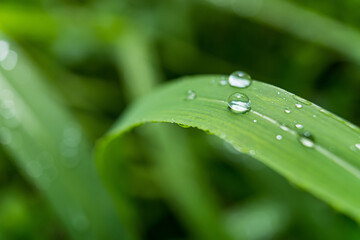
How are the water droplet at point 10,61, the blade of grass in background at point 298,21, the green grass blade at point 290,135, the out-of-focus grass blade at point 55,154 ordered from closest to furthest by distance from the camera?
the green grass blade at point 290,135
the out-of-focus grass blade at point 55,154
the water droplet at point 10,61
the blade of grass in background at point 298,21

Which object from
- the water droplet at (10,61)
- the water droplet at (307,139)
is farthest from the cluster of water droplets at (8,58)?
the water droplet at (307,139)

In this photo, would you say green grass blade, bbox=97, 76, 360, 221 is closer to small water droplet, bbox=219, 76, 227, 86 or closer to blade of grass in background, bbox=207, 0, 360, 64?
small water droplet, bbox=219, 76, 227, 86

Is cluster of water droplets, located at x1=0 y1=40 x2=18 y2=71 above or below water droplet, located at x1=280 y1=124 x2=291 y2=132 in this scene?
below

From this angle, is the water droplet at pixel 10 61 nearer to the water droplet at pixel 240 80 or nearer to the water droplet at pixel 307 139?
the water droplet at pixel 240 80

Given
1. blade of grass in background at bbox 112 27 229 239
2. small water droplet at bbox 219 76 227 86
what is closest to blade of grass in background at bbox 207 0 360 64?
blade of grass in background at bbox 112 27 229 239

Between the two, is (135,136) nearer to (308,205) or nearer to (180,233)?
(180,233)

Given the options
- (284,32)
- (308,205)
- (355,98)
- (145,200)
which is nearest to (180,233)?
(145,200)

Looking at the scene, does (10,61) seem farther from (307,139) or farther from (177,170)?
(307,139)
